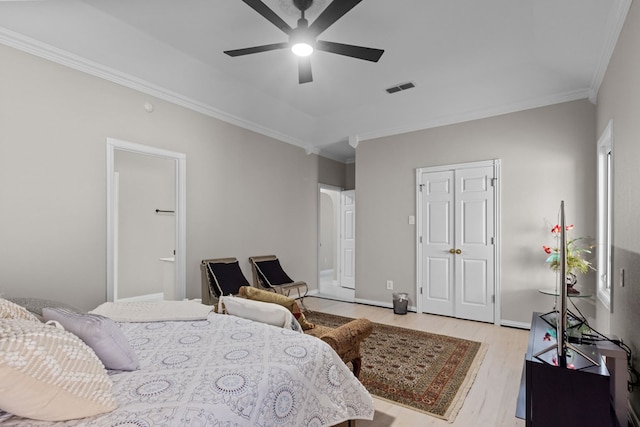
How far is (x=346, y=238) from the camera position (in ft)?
22.9

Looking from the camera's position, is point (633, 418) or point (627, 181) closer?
point (633, 418)

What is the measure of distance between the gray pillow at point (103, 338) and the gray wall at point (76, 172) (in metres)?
1.86

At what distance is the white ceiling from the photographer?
9.11 ft

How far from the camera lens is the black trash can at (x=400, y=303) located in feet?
15.8

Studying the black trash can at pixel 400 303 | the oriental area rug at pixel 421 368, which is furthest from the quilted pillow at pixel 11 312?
the black trash can at pixel 400 303

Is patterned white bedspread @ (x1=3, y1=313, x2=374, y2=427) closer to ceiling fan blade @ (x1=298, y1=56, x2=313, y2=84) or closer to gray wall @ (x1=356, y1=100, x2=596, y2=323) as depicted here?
ceiling fan blade @ (x1=298, y1=56, x2=313, y2=84)

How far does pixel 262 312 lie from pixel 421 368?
175 centimetres

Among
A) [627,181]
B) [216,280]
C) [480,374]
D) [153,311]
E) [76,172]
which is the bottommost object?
[480,374]

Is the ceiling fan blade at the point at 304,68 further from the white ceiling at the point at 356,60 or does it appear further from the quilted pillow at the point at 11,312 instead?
the quilted pillow at the point at 11,312

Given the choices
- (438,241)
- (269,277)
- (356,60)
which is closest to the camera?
(356,60)

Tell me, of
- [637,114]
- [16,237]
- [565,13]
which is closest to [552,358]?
[637,114]

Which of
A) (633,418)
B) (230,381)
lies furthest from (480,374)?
(230,381)

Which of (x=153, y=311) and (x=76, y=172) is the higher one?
(x=76, y=172)

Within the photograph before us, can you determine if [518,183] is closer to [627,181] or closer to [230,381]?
[627,181]
